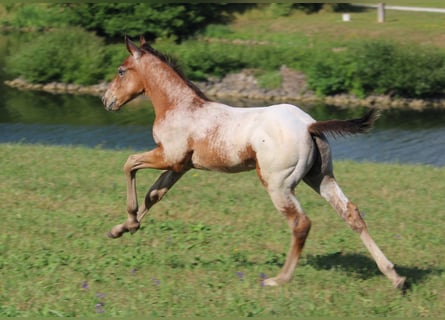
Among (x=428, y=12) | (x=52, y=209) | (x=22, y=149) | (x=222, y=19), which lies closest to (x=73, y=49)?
(x=222, y=19)

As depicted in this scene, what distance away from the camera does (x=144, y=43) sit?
7930 mm

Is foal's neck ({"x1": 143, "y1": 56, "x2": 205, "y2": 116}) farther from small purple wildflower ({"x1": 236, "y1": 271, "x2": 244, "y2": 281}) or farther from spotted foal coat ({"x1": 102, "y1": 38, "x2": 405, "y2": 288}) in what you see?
small purple wildflower ({"x1": 236, "y1": 271, "x2": 244, "y2": 281})

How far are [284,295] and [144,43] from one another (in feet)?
9.78

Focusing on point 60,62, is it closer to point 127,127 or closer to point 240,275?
point 127,127

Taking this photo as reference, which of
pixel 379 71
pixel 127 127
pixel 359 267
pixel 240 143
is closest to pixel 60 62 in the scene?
pixel 127 127

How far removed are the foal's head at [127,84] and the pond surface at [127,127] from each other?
13136mm

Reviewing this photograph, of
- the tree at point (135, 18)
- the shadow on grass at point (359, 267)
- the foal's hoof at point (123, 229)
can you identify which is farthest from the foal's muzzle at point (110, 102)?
the tree at point (135, 18)

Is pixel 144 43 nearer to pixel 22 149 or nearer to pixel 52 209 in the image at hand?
pixel 52 209

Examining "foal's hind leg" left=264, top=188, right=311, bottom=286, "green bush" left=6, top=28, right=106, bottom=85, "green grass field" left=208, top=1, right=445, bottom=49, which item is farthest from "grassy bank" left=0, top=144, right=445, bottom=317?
"green grass field" left=208, top=1, right=445, bottom=49

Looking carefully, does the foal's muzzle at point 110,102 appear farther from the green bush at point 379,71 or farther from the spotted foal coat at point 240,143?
the green bush at point 379,71

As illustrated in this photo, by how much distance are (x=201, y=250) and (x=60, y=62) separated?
29558 millimetres

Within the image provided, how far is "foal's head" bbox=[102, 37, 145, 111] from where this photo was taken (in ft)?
25.6

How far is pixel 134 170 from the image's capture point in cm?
767

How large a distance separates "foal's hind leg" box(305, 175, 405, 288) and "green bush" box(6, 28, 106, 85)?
29.7m
